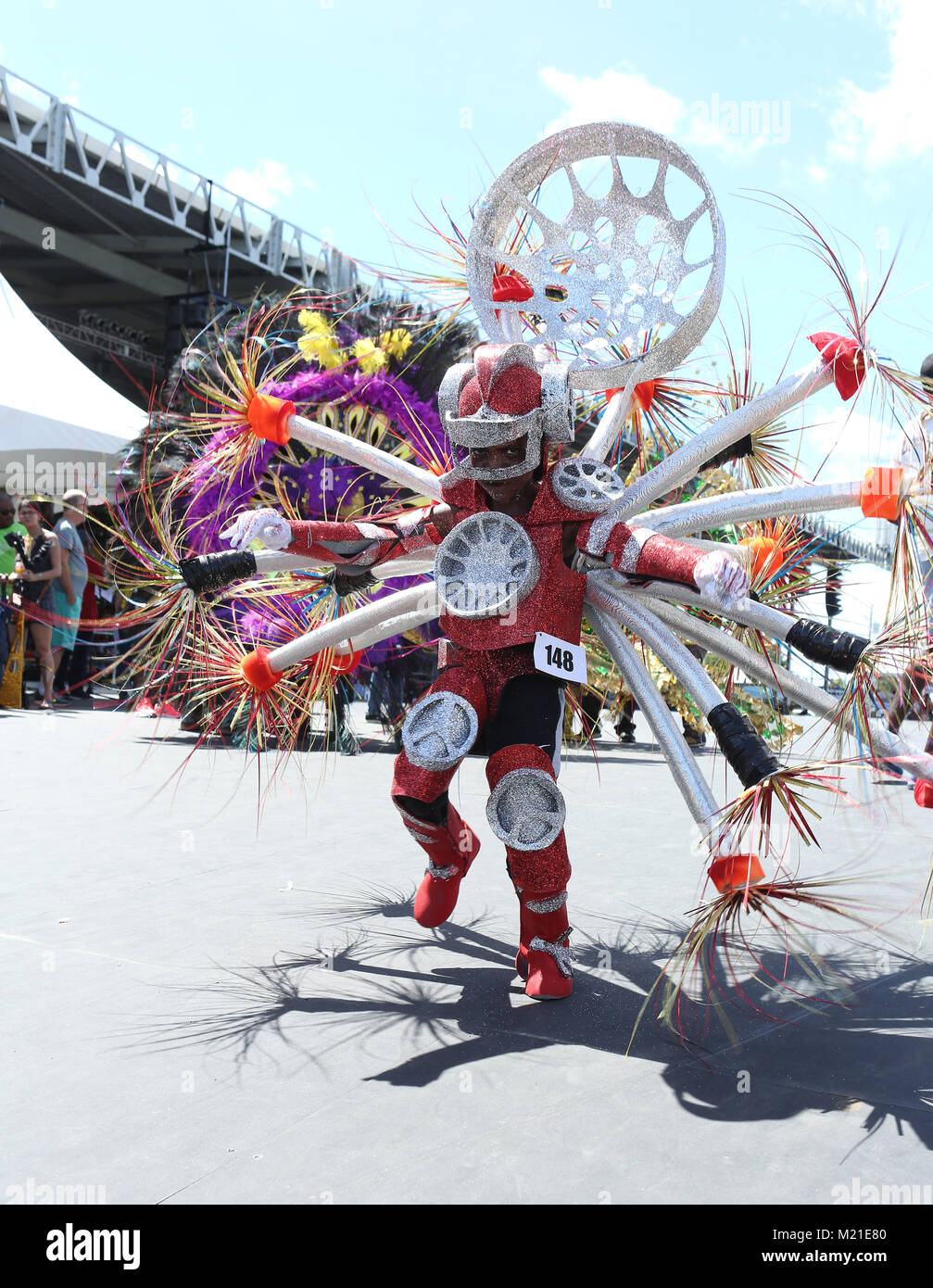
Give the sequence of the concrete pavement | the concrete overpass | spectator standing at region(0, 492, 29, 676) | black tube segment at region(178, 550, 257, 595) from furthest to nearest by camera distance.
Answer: the concrete overpass → spectator standing at region(0, 492, 29, 676) → black tube segment at region(178, 550, 257, 595) → the concrete pavement

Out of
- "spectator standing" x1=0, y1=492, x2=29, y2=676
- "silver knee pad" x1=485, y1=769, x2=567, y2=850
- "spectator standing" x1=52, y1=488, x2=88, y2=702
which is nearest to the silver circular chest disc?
"silver knee pad" x1=485, y1=769, x2=567, y2=850

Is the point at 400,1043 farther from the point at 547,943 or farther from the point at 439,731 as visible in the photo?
the point at 439,731

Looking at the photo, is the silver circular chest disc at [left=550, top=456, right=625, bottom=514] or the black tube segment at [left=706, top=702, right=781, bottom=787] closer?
the black tube segment at [left=706, top=702, right=781, bottom=787]

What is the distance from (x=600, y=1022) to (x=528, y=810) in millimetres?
488

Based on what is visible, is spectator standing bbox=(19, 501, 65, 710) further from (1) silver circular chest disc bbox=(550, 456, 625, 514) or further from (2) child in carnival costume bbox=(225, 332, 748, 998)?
(1) silver circular chest disc bbox=(550, 456, 625, 514)

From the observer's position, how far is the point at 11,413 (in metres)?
9.13

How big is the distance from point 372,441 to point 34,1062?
14.9ft

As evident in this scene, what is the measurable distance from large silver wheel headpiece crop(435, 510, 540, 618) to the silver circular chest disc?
0.45 ft

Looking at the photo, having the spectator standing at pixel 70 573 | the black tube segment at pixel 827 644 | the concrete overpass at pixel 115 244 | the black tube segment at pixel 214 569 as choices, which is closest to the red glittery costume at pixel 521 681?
the black tube segment at pixel 214 569

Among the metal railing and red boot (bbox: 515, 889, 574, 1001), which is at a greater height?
the metal railing

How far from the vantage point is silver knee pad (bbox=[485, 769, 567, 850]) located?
250 centimetres

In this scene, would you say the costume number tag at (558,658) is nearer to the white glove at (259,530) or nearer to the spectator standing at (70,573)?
the white glove at (259,530)

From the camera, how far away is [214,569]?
8.98 ft

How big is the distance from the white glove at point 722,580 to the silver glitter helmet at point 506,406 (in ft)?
1.81
